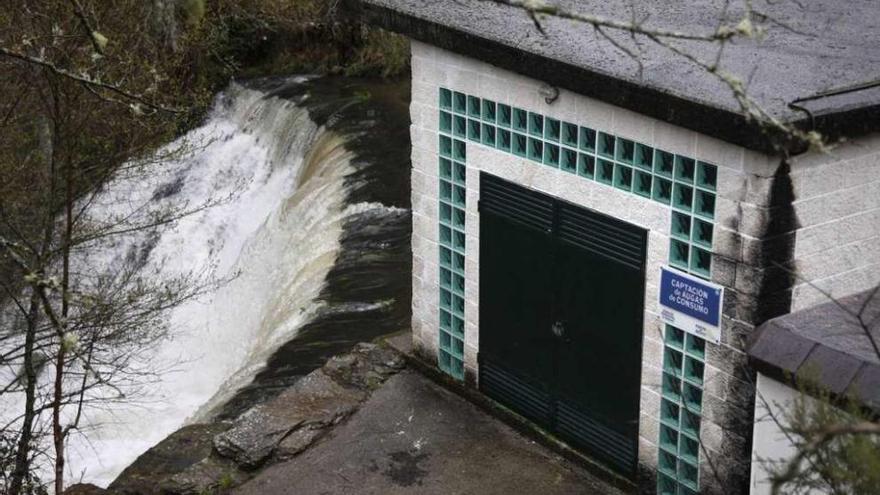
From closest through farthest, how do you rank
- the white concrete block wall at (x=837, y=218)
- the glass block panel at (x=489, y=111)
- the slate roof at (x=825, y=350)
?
the slate roof at (x=825, y=350), the white concrete block wall at (x=837, y=218), the glass block panel at (x=489, y=111)

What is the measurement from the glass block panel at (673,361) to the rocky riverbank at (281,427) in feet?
8.92

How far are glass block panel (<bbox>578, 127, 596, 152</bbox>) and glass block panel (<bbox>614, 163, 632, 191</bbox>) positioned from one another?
232 mm

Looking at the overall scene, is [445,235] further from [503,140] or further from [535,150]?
[535,150]

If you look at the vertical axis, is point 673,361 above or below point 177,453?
above

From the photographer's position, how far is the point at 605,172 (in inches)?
296

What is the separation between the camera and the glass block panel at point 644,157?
7180 millimetres

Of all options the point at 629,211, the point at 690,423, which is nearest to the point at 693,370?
the point at 690,423

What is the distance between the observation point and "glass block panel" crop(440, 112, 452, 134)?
28.8 ft

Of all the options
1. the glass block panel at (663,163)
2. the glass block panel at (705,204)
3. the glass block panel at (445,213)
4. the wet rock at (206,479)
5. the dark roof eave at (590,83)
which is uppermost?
the dark roof eave at (590,83)

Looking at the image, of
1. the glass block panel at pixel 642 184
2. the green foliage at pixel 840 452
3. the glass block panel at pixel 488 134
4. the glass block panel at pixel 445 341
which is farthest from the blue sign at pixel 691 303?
the glass block panel at pixel 445 341

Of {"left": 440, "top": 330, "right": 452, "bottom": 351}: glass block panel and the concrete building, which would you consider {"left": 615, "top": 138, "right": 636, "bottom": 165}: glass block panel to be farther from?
{"left": 440, "top": 330, "right": 452, "bottom": 351}: glass block panel

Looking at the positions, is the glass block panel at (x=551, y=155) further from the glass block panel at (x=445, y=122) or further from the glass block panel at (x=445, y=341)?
the glass block panel at (x=445, y=341)

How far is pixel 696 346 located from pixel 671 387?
1.12 feet

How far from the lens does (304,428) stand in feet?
29.3
